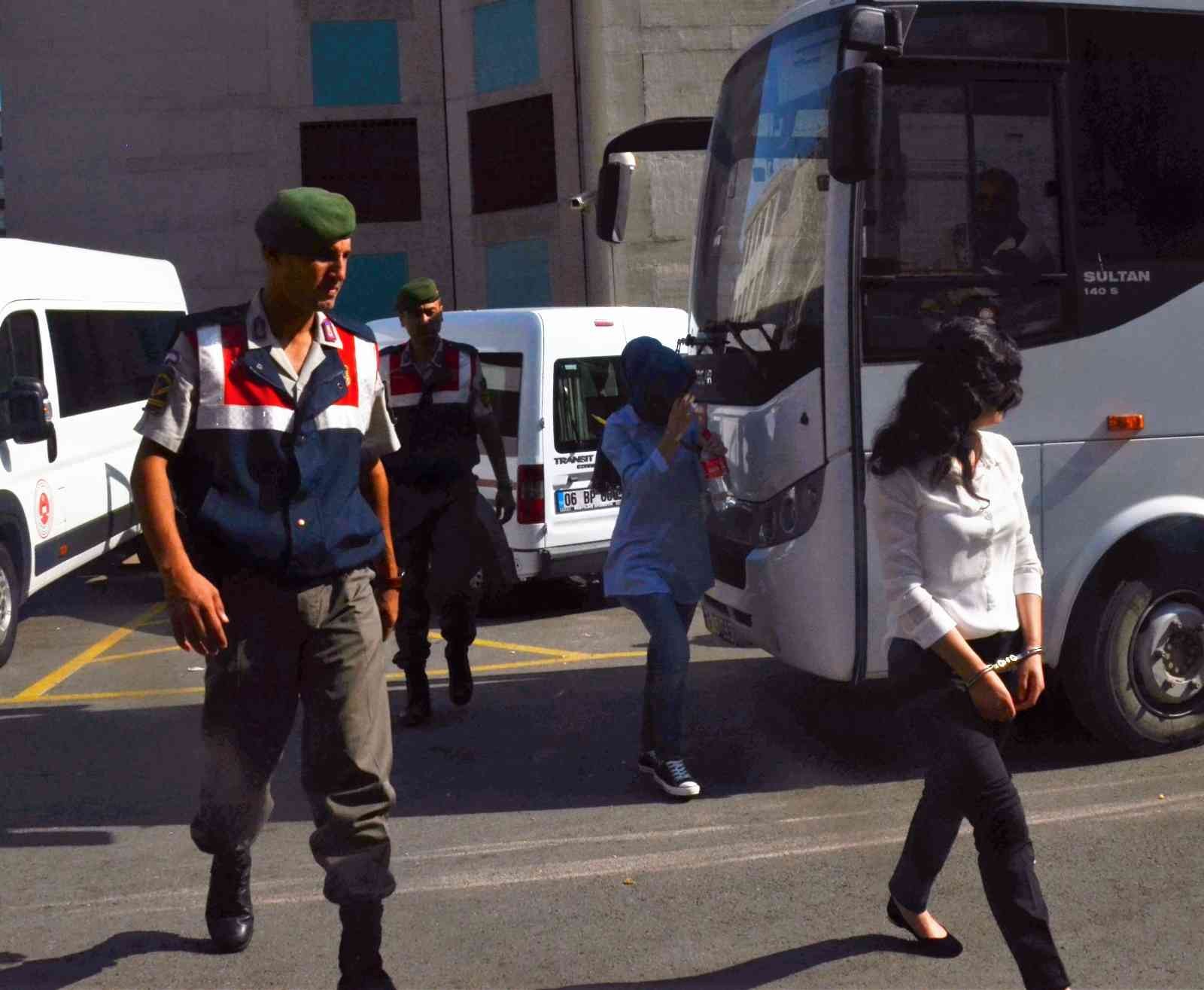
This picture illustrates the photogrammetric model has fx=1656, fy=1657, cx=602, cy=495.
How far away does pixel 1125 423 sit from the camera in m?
6.16

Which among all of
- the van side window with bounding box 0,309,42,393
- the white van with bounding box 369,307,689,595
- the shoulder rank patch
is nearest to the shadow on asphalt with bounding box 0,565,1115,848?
the white van with bounding box 369,307,689,595

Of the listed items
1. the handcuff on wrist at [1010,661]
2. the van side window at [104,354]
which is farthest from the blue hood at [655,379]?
the van side window at [104,354]

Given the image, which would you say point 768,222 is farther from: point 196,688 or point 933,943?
point 196,688

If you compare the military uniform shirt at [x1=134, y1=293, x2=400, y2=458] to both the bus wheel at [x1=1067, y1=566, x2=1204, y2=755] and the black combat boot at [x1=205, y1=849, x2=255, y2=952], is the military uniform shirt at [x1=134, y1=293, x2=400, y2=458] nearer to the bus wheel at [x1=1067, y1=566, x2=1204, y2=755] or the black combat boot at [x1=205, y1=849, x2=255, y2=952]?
the black combat boot at [x1=205, y1=849, x2=255, y2=952]

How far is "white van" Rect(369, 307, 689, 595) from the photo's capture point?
10.4 meters

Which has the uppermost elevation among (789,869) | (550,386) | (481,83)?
(481,83)

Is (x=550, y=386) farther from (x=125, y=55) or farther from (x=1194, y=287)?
(x=125, y=55)

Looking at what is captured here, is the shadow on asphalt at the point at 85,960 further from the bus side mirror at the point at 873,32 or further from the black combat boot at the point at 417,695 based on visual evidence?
the bus side mirror at the point at 873,32

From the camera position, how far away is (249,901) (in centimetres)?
463

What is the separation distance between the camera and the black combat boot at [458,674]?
7641 mm

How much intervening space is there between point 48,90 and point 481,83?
24.1ft

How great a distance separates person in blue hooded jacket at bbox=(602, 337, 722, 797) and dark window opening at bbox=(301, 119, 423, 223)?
75.0 ft

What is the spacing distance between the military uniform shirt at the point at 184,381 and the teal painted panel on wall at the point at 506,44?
23.3m

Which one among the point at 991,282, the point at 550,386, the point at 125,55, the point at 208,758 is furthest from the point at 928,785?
the point at 125,55
